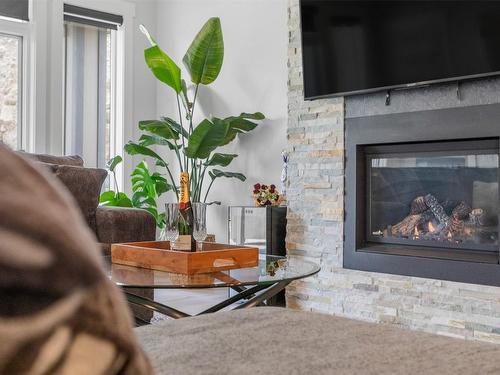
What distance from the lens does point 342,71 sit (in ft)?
11.5

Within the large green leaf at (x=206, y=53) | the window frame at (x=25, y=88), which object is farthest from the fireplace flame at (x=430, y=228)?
the window frame at (x=25, y=88)

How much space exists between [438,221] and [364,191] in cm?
47

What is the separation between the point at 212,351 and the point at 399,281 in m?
2.59

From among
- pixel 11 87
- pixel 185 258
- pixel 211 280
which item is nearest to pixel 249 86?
pixel 11 87

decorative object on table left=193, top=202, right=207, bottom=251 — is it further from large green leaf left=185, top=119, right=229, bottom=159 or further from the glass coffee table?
large green leaf left=185, top=119, right=229, bottom=159

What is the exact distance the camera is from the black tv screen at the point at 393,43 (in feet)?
9.59

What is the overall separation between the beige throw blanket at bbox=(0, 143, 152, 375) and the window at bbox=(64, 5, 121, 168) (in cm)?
503

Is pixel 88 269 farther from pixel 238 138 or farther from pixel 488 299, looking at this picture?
pixel 238 138

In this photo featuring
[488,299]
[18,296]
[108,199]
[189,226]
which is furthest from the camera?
[108,199]

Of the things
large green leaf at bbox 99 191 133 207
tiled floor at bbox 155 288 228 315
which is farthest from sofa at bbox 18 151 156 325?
large green leaf at bbox 99 191 133 207

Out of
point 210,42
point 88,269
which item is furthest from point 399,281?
point 88,269

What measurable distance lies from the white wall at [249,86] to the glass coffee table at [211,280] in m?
2.39

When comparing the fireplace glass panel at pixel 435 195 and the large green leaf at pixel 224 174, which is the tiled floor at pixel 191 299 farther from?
the fireplace glass panel at pixel 435 195

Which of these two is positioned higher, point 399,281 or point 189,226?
point 189,226
